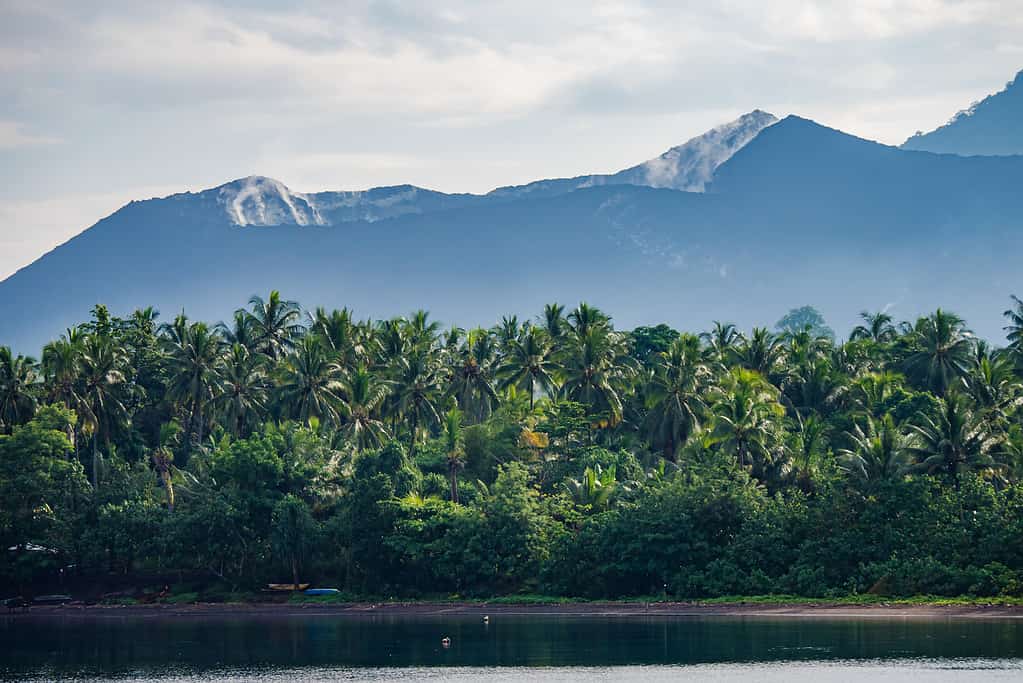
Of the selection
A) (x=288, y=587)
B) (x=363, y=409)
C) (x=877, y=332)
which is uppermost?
(x=877, y=332)

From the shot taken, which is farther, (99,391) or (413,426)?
(413,426)

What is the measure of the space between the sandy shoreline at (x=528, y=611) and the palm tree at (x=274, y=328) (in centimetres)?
2935

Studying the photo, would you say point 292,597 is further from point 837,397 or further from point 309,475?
point 837,397

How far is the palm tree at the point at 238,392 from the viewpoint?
100 m

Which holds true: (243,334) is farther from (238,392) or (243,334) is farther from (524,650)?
(524,650)

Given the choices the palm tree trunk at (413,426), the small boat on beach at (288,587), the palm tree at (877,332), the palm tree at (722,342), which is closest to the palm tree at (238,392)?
the palm tree trunk at (413,426)

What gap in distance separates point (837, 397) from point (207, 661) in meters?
53.4

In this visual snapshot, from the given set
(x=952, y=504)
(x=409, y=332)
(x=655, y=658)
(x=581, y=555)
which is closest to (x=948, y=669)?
(x=655, y=658)

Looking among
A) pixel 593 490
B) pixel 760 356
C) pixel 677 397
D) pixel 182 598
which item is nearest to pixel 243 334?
pixel 182 598

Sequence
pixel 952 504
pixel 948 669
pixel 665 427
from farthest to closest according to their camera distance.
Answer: pixel 665 427, pixel 952 504, pixel 948 669

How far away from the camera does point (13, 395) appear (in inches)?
3701

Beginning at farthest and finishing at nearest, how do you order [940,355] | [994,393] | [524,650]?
[940,355] → [994,393] → [524,650]

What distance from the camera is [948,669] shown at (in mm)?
54406

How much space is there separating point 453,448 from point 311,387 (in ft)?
44.3
